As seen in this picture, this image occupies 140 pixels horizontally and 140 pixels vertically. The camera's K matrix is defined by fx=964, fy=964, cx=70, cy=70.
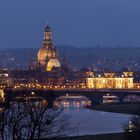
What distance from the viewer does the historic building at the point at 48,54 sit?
4734 inches

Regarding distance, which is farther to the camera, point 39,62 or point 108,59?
point 108,59

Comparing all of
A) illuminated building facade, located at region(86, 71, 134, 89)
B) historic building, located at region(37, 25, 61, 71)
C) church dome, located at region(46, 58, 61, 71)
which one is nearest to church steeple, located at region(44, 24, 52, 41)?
historic building, located at region(37, 25, 61, 71)

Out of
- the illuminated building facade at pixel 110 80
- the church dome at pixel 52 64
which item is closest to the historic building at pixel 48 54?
the church dome at pixel 52 64

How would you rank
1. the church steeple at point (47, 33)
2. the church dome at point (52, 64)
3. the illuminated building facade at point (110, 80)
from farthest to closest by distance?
the church steeple at point (47, 33) < the church dome at point (52, 64) < the illuminated building facade at point (110, 80)

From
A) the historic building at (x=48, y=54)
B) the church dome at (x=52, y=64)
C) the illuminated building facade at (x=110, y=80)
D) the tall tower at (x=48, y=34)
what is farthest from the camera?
the tall tower at (x=48, y=34)

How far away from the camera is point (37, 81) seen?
100 meters

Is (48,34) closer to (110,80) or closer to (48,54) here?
(48,54)

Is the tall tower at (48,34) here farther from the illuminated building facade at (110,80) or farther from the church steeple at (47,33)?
→ the illuminated building facade at (110,80)

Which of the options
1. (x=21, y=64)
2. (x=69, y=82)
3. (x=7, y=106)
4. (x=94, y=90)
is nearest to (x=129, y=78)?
(x=69, y=82)

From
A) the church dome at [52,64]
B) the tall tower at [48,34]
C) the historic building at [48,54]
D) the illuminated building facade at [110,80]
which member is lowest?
the illuminated building facade at [110,80]

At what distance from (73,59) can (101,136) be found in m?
143

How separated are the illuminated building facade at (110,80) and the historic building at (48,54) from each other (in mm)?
11752

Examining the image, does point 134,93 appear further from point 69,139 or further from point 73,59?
point 73,59

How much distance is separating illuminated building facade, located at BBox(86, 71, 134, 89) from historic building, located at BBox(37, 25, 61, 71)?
463 inches
